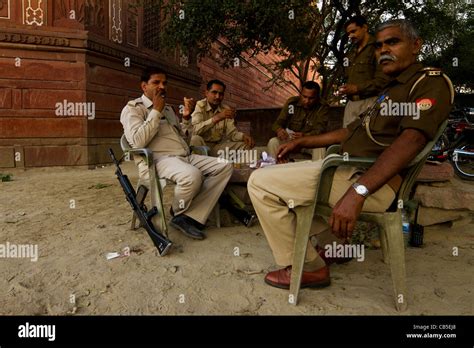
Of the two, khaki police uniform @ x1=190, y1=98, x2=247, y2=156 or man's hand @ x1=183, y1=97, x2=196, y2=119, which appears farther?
khaki police uniform @ x1=190, y1=98, x2=247, y2=156

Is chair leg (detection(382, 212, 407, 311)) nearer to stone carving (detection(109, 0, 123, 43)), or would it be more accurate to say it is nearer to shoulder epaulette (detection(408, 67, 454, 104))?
shoulder epaulette (detection(408, 67, 454, 104))

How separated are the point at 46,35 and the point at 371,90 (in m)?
6.02

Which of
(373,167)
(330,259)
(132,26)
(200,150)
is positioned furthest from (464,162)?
(132,26)

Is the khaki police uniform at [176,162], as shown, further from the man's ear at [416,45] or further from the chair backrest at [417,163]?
the man's ear at [416,45]

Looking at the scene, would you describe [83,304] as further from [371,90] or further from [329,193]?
[371,90]

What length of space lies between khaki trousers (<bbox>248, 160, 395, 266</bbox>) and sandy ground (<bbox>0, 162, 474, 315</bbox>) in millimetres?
334

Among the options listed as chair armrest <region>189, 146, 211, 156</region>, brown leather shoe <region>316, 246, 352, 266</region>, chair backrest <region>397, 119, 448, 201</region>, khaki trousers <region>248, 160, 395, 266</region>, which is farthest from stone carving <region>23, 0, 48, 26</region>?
chair backrest <region>397, 119, 448, 201</region>

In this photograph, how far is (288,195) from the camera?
209 cm

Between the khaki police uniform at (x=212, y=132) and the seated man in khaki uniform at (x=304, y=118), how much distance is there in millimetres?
552

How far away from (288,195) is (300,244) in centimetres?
29

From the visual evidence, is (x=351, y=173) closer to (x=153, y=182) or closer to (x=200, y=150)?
(x=153, y=182)

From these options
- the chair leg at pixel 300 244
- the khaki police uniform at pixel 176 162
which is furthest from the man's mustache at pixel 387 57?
the khaki police uniform at pixel 176 162

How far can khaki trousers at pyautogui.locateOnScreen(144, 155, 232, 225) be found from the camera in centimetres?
311
